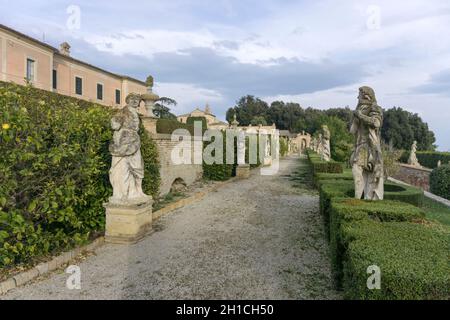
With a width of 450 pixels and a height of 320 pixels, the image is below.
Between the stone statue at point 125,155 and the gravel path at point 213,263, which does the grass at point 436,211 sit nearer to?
the gravel path at point 213,263

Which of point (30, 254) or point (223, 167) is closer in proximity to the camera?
point (30, 254)

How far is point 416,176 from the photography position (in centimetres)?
1677

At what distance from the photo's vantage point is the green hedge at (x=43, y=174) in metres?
3.93

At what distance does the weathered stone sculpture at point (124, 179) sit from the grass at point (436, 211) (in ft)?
19.3

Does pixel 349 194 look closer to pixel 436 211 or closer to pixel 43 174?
pixel 436 211

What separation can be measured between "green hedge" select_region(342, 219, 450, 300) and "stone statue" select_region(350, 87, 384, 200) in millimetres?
1957

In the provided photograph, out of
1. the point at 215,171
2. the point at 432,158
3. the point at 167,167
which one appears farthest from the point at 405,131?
the point at 167,167

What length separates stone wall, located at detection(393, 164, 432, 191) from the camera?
15300 millimetres

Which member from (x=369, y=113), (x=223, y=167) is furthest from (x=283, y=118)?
(x=369, y=113)

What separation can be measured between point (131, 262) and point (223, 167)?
31.8 ft
